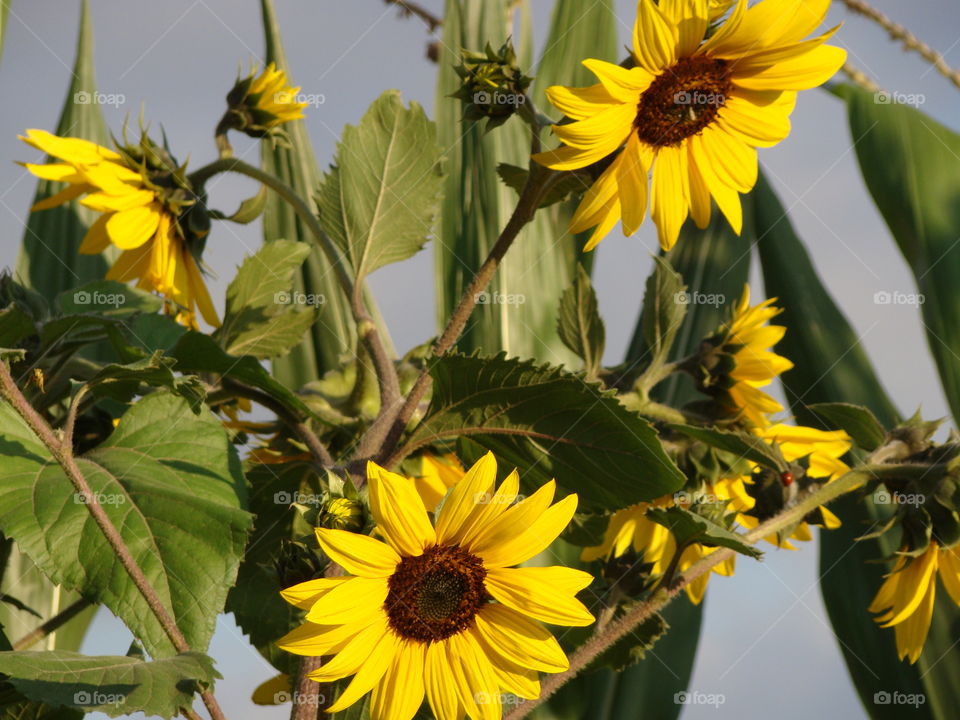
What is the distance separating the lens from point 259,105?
0.60m

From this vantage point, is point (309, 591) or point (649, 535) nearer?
point (309, 591)

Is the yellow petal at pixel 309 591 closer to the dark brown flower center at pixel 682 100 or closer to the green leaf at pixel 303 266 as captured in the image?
the dark brown flower center at pixel 682 100

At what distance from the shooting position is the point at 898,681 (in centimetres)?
82

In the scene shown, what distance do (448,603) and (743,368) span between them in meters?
0.24

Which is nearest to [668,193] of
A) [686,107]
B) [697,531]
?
[686,107]

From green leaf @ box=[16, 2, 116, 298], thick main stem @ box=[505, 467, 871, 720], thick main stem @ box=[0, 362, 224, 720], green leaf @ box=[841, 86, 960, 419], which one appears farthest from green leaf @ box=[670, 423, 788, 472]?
green leaf @ box=[16, 2, 116, 298]

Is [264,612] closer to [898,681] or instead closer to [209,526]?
[209,526]

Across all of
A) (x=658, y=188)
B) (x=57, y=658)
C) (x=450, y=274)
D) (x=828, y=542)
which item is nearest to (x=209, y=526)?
(x=57, y=658)

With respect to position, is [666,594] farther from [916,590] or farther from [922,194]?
[922,194]

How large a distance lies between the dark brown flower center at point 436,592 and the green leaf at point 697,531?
0.28 feet

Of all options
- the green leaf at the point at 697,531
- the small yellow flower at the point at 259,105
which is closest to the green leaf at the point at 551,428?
the green leaf at the point at 697,531

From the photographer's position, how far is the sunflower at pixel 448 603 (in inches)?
14.3

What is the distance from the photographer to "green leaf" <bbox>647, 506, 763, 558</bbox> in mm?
398

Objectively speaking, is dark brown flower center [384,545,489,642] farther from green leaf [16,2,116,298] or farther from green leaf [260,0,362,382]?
green leaf [16,2,116,298]
